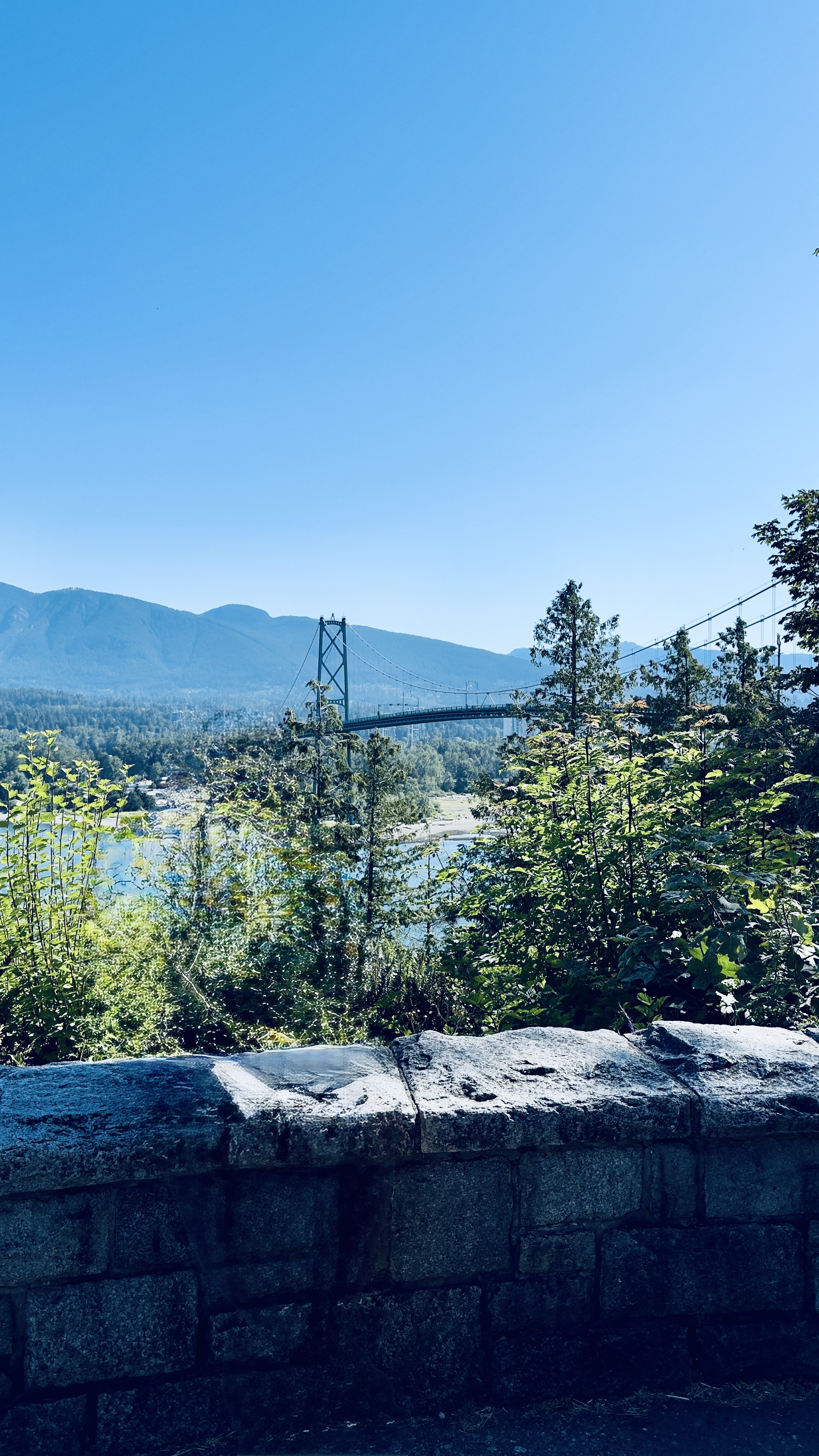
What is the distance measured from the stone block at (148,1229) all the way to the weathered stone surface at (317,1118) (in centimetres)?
16

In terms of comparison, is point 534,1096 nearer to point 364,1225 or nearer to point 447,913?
point 364,1225

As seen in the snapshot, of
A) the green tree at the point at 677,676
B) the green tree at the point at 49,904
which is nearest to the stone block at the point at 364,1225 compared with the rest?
the green tree at the point at 49,904

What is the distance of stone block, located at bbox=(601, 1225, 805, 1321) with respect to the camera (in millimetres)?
1668

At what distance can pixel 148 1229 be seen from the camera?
4.89ft

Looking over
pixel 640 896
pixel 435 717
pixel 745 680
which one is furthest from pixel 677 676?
pixel 640 896

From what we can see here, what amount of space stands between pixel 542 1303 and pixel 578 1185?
0.26 metres

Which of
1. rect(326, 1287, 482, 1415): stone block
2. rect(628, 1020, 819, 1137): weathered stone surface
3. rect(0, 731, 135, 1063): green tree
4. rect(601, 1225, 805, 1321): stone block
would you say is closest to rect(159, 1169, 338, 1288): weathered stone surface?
rect(326, 1287, 482, 1415): stone block

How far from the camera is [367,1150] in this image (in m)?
1.53

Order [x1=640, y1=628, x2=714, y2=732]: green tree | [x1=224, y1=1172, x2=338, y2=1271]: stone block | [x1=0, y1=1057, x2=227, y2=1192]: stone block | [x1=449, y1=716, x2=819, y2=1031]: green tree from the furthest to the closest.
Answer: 1. [x1=640, y1=628, x2=714, y2=732]: green tree
2. [x1=449, y1=716, x2=819, y2=1031]: green tree
3. [x1=224, y1=1172, x2=338, y2=1271]: stone block
4. [x1=0, y1=1057, x2=227, y2=1192]: stone block

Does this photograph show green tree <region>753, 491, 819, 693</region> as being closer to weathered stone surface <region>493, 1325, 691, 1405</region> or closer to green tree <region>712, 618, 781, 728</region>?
green tree <region>712, 618, 781, 728</region>

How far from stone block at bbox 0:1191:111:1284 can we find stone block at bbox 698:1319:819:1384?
1290mm

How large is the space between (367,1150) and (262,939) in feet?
11.0

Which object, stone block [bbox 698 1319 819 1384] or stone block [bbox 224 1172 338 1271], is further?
stone block [bbox 698 1319 819 1384]

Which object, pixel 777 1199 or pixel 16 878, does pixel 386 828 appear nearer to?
pixel 16 878
